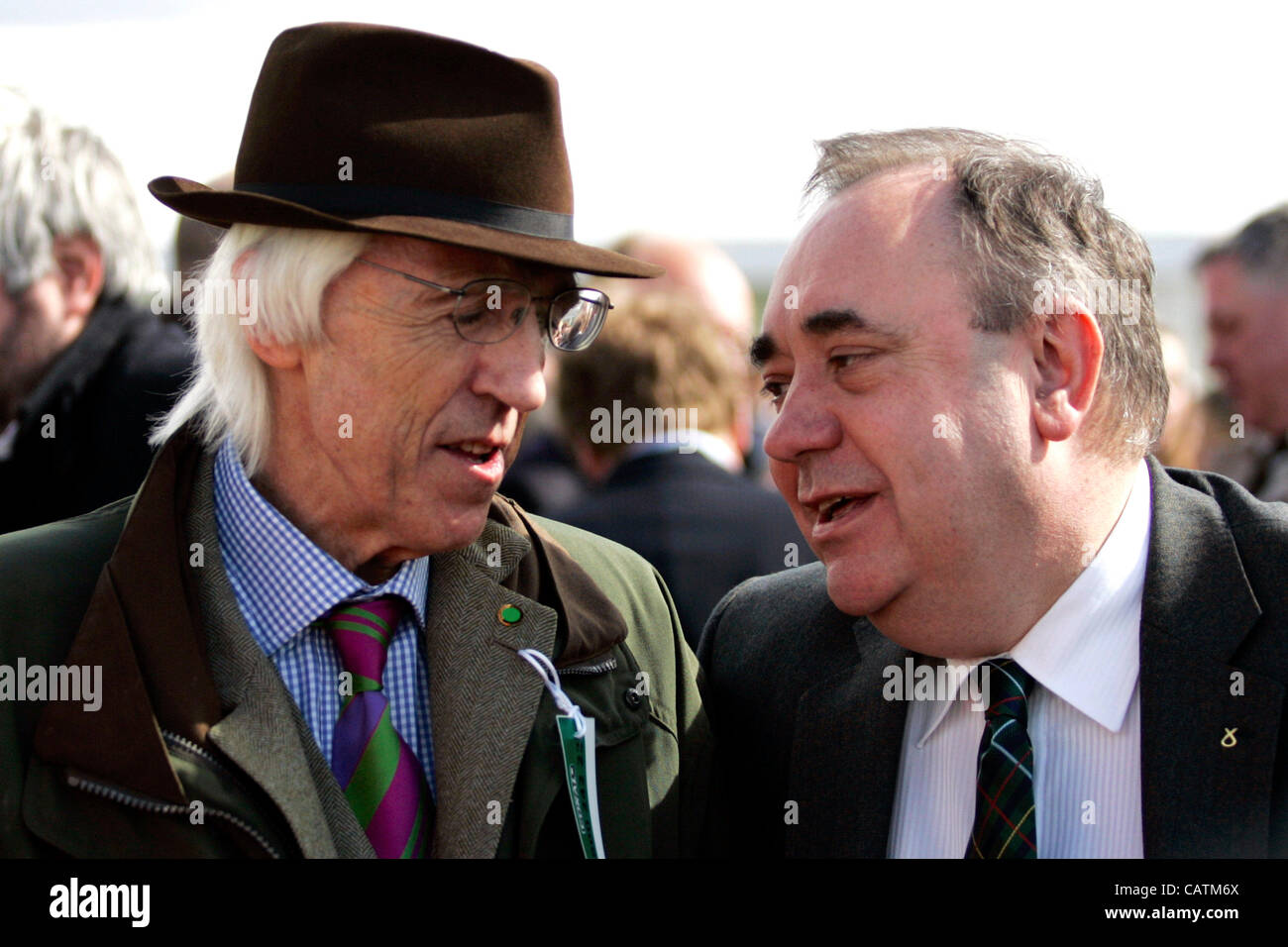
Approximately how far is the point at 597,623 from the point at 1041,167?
1.36 metres

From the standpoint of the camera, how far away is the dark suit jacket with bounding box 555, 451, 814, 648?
4.53 meters

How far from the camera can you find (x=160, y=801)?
2.29 m

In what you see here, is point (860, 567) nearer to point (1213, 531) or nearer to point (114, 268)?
point (1213, 531)

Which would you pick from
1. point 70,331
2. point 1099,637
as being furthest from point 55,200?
point 1099,637

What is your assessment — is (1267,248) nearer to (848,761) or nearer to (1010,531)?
(1010,531)

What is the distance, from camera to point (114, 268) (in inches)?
165

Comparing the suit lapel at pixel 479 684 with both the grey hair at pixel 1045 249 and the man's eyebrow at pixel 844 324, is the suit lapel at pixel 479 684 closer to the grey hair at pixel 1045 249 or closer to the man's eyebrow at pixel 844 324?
the man's eyebrow at pixel 844 324

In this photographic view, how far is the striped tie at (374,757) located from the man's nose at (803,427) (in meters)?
0.91

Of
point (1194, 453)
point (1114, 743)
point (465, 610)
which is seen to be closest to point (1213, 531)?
point (1114, 743)

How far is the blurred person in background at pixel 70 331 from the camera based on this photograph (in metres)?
3.87

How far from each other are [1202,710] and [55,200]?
3.44 metres

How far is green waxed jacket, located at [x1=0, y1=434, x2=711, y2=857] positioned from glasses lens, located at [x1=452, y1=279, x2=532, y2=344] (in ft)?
1.48


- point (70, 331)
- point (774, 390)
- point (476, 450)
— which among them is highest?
point (70, 331)
